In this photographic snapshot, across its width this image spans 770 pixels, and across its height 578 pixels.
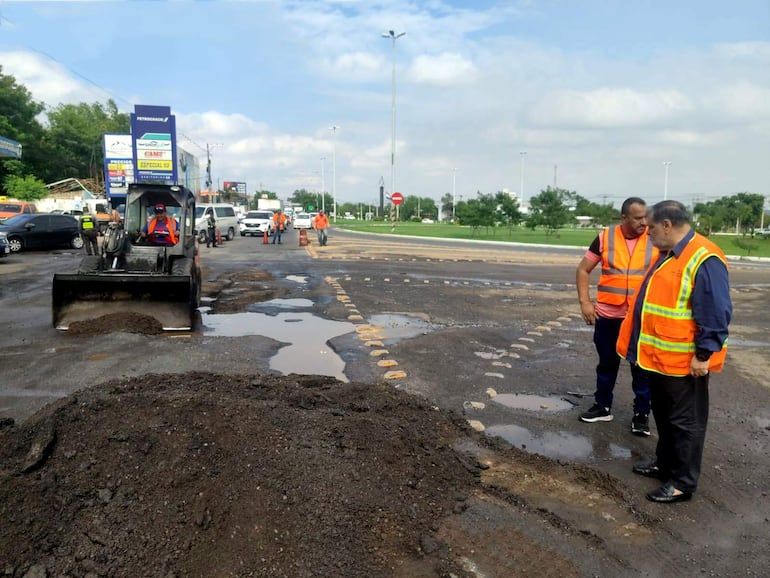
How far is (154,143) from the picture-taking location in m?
38.9

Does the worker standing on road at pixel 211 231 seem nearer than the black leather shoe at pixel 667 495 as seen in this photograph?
No

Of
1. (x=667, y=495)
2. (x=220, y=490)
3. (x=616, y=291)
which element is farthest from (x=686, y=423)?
(x=220, y=490)

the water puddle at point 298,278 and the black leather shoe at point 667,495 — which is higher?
the water puddle at point 298,278

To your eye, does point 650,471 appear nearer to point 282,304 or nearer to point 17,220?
point 282,304

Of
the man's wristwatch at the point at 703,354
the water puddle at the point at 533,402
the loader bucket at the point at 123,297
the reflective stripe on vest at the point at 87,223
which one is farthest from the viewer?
the reflective stripe on vest at the point at 87,223

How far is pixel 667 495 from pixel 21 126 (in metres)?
67.2

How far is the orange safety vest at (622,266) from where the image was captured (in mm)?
4949

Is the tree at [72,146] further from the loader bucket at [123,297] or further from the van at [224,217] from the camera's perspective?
the loader bucket at [123,297]

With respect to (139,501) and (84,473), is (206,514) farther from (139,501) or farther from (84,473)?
(84,473)

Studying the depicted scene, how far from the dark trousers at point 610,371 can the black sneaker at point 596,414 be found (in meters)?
0.04

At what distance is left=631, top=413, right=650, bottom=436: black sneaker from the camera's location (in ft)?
16.1

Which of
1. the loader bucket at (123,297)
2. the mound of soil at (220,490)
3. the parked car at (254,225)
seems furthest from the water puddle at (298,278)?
the parked car at (254,225)

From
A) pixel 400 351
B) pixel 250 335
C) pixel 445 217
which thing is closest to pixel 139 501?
pixel 400 351

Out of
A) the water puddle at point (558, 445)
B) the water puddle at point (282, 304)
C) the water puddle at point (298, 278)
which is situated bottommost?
the water puddle at point (558, 445)
